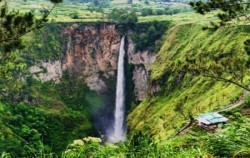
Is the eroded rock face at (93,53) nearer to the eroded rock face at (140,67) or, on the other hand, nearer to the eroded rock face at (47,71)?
the eroded rock face at (47,71)

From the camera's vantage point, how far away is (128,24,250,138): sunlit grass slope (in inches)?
2135

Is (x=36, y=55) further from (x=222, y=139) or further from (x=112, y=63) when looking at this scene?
(x=222, y=139)

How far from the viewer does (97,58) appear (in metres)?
85.6

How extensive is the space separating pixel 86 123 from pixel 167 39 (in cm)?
2146

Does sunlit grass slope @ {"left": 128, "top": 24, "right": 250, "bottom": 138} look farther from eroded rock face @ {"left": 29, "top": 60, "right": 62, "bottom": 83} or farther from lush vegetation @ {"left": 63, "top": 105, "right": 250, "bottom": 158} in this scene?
lush vegetation @ {"left": 63, "top": 105, "right": 250, "bottom": 158}

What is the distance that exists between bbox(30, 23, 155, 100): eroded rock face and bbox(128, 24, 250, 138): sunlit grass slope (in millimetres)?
6003

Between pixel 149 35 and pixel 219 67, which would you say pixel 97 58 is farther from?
pixel 219 67

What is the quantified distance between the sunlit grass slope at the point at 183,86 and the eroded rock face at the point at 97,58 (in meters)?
6.00

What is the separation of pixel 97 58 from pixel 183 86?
24263 millimetres

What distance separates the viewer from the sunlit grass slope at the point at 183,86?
2135 inches

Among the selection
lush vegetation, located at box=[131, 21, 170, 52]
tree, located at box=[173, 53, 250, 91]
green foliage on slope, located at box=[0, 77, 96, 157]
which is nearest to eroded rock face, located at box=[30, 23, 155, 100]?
lush vegetation, located at box=[131, 21, 170, 52]

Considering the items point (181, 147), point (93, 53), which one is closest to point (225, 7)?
point (181, 147)

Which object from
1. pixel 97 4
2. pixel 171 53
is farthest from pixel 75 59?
pixel 97 4

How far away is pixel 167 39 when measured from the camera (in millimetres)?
82125
